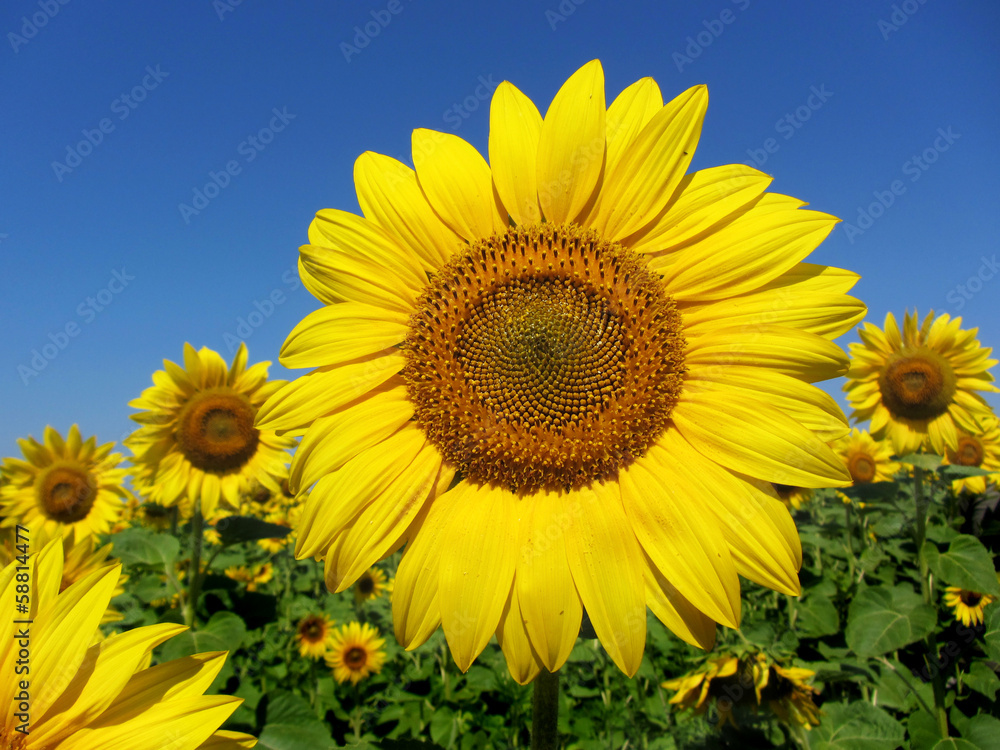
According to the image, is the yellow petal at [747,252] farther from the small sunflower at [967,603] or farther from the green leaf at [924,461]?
the small sunflower at [967,603]

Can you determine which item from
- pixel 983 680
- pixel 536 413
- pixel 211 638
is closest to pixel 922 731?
pixel 983 680

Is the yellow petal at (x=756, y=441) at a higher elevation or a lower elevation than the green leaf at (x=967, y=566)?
higher

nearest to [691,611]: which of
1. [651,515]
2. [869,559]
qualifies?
[651,515]

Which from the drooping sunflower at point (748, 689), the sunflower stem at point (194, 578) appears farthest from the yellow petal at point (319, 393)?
the sunflower stem at point (194, 578)

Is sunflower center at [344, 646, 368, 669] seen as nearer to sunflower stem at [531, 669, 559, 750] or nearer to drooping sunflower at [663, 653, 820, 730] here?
drooping sunflower at [663, 653, 820, 730]

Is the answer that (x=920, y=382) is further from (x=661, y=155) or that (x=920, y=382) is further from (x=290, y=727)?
(x=290, y=727)

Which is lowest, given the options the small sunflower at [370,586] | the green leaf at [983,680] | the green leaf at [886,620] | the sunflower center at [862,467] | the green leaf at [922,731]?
the green leaf at [983,680]

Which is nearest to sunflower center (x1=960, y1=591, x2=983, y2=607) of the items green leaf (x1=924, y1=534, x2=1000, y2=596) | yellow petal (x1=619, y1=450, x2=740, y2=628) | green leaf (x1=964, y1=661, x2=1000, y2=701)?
green leaf (x1=964, y1=661, x2=1000, y2=701)
